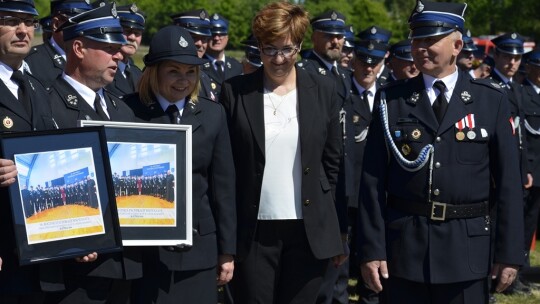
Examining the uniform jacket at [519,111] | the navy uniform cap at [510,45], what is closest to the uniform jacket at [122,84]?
the uniform jacket at [519,111]

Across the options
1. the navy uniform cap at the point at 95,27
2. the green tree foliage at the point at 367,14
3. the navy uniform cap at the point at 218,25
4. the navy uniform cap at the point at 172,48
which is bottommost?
the green tree foliage at the point at 367,14

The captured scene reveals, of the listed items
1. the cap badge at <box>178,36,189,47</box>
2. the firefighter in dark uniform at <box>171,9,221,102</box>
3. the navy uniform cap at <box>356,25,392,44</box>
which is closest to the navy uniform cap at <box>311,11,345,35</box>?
the navy uniform cap at <box>356,25,392,44</box>

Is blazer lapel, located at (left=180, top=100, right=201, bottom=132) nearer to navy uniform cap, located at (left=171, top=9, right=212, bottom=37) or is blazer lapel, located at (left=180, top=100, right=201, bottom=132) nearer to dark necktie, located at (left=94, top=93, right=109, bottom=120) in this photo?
dark necktie, located at (left=94, top=93, right=109, bottom=120)

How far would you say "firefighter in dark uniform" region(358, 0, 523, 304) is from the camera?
5.14 m

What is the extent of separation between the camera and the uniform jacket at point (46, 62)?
7.61 m

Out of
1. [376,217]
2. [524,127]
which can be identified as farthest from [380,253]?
[524,127]

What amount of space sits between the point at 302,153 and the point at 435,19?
3.47 ft

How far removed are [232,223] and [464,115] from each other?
4.67 ft

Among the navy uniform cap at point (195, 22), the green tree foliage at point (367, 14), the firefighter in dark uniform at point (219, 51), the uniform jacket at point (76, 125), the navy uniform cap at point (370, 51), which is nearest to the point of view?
the uniform jacket at point (76, 125)

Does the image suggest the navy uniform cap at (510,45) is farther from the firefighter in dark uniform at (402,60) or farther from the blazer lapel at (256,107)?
the blazer lapel at (256,107)

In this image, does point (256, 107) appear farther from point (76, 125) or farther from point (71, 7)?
point (71, 7)

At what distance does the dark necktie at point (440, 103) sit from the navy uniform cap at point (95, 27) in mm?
1770

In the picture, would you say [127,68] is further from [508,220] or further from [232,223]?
[508,220]

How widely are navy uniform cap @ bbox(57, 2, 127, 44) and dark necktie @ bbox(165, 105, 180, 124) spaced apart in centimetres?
45
